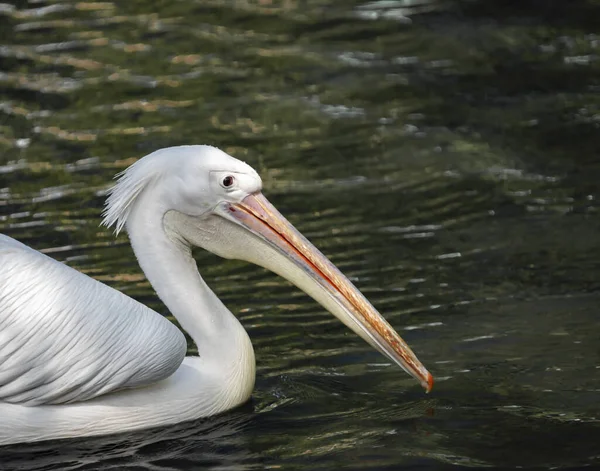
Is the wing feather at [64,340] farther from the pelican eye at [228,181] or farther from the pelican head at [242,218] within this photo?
the pelican eye at [228,181]

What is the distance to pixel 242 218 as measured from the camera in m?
5.28

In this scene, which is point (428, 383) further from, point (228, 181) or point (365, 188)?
point (365, 188)

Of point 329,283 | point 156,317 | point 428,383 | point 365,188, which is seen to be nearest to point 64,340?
point 156,317

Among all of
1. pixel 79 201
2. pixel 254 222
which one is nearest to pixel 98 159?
pixel 79 201

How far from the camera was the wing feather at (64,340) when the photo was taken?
16.1 feet

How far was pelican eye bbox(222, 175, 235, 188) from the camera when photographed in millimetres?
5246

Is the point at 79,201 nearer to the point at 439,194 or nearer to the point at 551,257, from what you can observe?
the point at 439,194

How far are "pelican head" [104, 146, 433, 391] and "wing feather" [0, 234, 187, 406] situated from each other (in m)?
0.39

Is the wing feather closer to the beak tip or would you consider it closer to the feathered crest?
the feathered crest

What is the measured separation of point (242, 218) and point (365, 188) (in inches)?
127

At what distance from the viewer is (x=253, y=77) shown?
426 inches

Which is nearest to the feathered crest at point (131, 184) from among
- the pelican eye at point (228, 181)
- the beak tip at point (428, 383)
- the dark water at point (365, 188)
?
the pelican eye at point (228, 181)

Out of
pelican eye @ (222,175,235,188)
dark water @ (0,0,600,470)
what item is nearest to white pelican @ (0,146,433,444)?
pelican eye @ (222,175,235,188)

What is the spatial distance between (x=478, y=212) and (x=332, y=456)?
3.33 m
